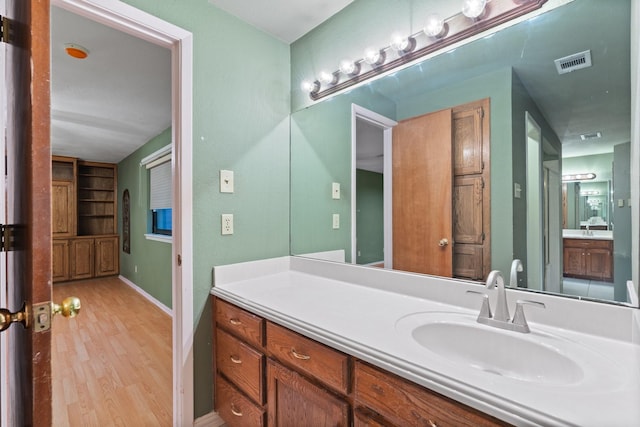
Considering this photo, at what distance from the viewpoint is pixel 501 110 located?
119 cm

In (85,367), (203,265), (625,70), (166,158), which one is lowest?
(85,367)

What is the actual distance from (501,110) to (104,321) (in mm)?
4155

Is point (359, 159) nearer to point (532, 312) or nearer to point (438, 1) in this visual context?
point (438, 1)

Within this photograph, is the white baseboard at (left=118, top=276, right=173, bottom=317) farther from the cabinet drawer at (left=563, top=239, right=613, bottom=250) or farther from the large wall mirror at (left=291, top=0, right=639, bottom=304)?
the cabinet drawer at (left=563, top=239, right=613, bottom=250)

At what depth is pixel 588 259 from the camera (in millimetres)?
1035

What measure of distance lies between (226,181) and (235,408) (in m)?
1.14

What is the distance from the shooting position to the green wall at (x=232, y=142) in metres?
1.57

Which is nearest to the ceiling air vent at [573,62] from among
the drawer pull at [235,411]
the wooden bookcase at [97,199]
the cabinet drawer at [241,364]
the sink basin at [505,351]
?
the sink basin at [505,351]

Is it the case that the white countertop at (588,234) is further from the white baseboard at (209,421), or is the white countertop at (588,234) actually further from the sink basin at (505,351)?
the white baseboard at (209,421)

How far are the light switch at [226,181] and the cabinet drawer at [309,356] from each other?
0.81m

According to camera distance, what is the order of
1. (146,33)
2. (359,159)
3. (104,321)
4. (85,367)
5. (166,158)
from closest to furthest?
(146,33) → (359,159) → (85,367) → (104,321) → (166,158)

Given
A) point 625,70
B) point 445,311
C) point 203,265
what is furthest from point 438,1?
point 203,265

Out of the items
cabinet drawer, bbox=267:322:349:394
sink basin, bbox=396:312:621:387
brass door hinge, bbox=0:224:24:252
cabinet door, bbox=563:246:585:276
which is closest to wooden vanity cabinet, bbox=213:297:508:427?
cabinet drawer, bbox=267:322:349:394

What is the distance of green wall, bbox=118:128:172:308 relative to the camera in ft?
12.5
